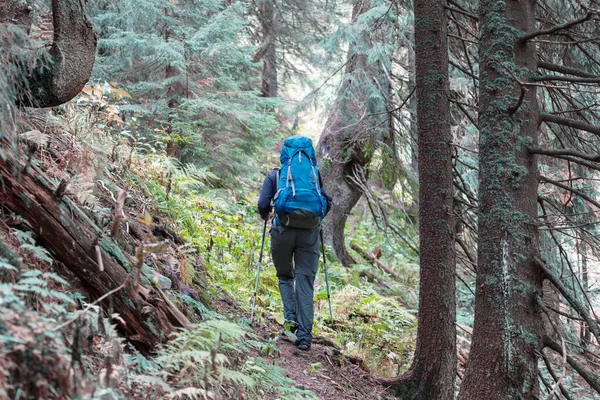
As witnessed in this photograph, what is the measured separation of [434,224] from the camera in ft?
18.2

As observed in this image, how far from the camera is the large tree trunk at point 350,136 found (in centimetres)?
1040

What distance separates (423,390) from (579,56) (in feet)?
14.3

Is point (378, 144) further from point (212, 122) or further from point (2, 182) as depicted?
point (2, 182)

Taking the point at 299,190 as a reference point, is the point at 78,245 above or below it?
below

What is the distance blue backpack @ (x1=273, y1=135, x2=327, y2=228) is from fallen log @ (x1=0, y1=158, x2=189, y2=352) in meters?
2.65

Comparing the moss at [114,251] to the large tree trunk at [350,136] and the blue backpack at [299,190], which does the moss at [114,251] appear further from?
the large tree trunk at [350,136]

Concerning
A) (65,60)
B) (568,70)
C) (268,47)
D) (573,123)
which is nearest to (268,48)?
(268,47)

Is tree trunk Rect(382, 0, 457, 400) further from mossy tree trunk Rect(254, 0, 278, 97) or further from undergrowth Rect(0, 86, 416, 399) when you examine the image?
mossy tree trunk Rect(254, 0, 278, 97)

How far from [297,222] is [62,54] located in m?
3.20

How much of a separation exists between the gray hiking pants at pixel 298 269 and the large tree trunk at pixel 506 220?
8.02ft

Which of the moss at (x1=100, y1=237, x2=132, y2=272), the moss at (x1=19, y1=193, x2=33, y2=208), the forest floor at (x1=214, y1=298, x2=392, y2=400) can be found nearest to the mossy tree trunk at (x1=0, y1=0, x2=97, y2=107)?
the moss at (x1=19, y1=193, x2=33, y2=208)

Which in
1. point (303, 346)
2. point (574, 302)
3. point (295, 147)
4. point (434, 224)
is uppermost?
point (295, 147)

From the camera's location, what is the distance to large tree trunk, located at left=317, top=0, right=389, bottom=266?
1040 cm

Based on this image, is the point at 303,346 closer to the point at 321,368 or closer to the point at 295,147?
the point at 321,368
